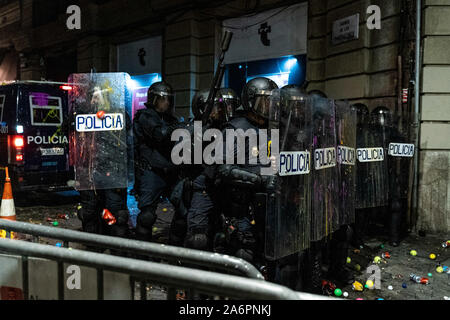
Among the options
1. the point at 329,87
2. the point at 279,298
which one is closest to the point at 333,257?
the point at 279,298

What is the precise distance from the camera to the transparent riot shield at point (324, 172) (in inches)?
134

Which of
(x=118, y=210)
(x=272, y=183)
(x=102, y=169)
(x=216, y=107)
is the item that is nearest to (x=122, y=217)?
(x=118, y=210)

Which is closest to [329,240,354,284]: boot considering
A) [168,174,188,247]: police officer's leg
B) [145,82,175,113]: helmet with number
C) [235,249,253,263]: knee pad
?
[235,249,253,263]: knee pad

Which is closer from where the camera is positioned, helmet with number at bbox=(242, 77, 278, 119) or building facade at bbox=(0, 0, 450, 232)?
helmet with number at bbox=(242, 77, 278, 119)

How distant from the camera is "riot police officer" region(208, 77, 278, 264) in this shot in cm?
343

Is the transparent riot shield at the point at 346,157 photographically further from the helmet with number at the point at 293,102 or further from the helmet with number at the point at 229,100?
the helmet with number at the point at 229,100

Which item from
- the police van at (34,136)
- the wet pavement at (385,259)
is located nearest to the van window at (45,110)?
the police van at (34,136)

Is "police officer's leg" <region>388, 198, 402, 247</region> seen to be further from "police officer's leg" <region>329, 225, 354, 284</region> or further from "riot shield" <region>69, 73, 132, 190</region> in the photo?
"riot shield" <region>69, 73, 132, 190</region>

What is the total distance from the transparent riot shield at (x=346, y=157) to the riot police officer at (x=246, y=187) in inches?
31.3

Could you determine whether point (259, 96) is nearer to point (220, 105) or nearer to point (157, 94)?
point (220, 105)

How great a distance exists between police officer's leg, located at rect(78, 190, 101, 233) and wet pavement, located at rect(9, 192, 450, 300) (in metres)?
0.28

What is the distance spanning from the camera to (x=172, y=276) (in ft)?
5.12

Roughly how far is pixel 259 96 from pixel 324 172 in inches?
35.4

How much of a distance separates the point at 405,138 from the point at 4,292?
5523 mm
